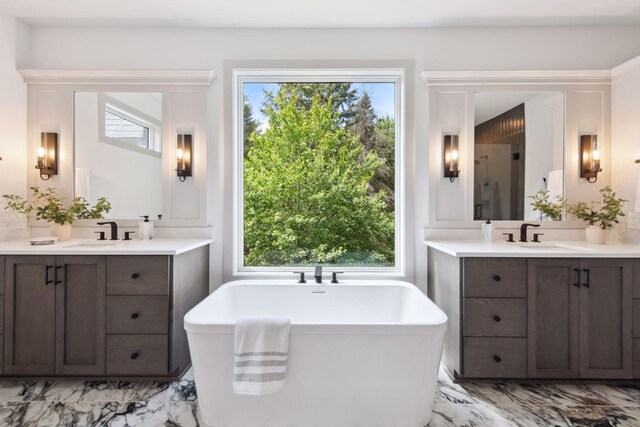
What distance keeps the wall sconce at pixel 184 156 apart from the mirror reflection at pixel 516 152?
7.57 feet

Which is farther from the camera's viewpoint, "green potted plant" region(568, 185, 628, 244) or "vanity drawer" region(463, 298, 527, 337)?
"green potted plant" region(568, 185, 628, 244)

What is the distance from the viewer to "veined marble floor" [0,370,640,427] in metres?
1.77

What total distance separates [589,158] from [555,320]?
4.60ft

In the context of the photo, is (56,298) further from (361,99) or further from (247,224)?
(361,99)

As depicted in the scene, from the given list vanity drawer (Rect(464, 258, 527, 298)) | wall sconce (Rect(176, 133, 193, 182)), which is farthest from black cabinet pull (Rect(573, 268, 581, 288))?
wall sconce (Rect(176, 133, 193, 182))

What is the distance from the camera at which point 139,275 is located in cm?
209

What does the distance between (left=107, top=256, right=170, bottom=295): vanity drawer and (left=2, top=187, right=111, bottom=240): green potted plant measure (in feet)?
2.69

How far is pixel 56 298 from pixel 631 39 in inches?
182

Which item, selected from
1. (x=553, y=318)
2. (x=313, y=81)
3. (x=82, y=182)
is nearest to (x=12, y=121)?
(x=82, y=182)

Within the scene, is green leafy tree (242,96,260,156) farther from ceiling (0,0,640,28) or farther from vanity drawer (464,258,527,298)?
vanity drawer (464,258,527,298)

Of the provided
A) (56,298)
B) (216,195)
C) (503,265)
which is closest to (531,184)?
(503,265)

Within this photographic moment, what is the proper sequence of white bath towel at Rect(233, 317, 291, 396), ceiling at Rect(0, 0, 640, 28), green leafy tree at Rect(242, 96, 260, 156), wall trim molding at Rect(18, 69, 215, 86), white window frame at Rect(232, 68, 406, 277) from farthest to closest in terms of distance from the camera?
green leafy tree at Rect(242, 96, 260, 156) → white window frame at Rect(232, 68, 406, 277) → wall trim molding at Rect(18, 69, 215, 86) → ceiling at Rect(0, 0, 640, 28) → white bath towel at Rect(233, 317, 291, 396)

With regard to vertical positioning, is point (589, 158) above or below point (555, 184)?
above

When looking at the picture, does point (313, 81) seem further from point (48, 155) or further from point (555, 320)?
point (555, 320)
